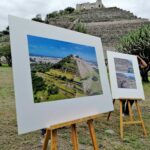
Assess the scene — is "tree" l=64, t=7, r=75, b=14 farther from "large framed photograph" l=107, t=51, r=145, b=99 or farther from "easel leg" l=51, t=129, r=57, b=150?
"easel leg" l=51, t=129, r=57, b=150

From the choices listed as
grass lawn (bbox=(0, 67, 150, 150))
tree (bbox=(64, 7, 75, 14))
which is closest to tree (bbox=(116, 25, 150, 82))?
grass lawn (bbox=(0, 67, 150, 150))

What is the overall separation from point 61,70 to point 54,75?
121mm

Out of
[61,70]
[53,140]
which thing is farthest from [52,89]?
[53,140]

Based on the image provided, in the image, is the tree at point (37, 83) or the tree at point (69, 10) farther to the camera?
the tree at point (69, 10)

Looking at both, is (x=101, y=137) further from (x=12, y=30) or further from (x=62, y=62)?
(x=12, y=30)

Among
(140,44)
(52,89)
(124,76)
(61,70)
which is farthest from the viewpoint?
(140,44)

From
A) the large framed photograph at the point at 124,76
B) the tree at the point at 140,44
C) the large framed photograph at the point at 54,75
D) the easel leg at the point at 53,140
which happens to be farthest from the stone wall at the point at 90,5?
the easel leg at the point at 53,140

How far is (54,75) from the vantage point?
3.00m

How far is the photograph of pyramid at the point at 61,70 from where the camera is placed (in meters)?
2.79

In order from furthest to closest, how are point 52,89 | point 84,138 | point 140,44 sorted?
point 140,44, point 84,138, point 52,89

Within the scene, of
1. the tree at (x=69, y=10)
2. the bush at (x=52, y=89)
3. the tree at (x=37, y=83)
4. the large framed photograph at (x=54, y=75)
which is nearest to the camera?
the large framed photograph at (x=54, y=75)

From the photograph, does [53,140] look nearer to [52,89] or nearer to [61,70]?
[52,89]

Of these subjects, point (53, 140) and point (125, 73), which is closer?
point (53, 140)

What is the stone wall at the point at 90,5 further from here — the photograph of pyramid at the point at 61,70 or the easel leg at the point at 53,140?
the easel leg at the point at 53,140
